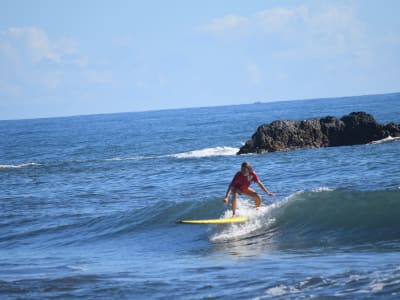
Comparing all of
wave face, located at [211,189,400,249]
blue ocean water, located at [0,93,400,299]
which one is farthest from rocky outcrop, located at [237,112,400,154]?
wave face, located at [211,189,400,249]

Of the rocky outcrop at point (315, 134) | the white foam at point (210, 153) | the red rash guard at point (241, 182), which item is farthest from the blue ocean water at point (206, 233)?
the white foam at point (210, 153)

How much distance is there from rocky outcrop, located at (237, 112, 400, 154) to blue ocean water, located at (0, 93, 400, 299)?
320 cm

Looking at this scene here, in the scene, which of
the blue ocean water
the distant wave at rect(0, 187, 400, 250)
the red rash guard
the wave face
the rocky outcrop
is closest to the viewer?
the blue ocean water

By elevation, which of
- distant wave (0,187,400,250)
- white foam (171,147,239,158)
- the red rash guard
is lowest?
distant wave (0,187,400,250)

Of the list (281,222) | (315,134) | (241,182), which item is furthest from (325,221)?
(315,134)

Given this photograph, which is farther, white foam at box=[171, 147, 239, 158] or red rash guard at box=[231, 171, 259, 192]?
white foam at box=[171, 147, 239, 158]

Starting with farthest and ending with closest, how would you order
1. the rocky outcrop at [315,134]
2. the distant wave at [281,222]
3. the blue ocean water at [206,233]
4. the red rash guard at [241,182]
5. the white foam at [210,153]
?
the white foam at [210,153] < the rocky outcrop at [315,134] < the red rash guard at [241,182] < the distant wave at [281,222] < the blue ocean water at [206,233]

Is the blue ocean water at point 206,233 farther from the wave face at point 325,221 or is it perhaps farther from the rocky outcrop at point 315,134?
the rocky outcrop at point 315,134

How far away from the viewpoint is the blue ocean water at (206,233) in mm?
12070

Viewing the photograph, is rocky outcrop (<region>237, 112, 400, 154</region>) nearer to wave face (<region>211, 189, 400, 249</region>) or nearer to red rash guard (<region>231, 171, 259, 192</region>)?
wave face (<region>211, 189, 400, 249</region>)

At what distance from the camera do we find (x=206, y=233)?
18.5 m

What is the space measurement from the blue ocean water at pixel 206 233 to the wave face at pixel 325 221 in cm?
4

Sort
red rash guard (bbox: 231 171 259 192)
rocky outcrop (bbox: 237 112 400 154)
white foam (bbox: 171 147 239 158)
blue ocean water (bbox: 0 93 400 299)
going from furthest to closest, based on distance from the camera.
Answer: white foam (bbox: 171 147 239 158)
rocky outcrop (bbox: 237 112 400 154)
red rash guard (bbox: 231 171 259 192)
blue ocean water (bbox: 0 93 400 299)

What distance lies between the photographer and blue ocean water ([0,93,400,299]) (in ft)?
39.6
